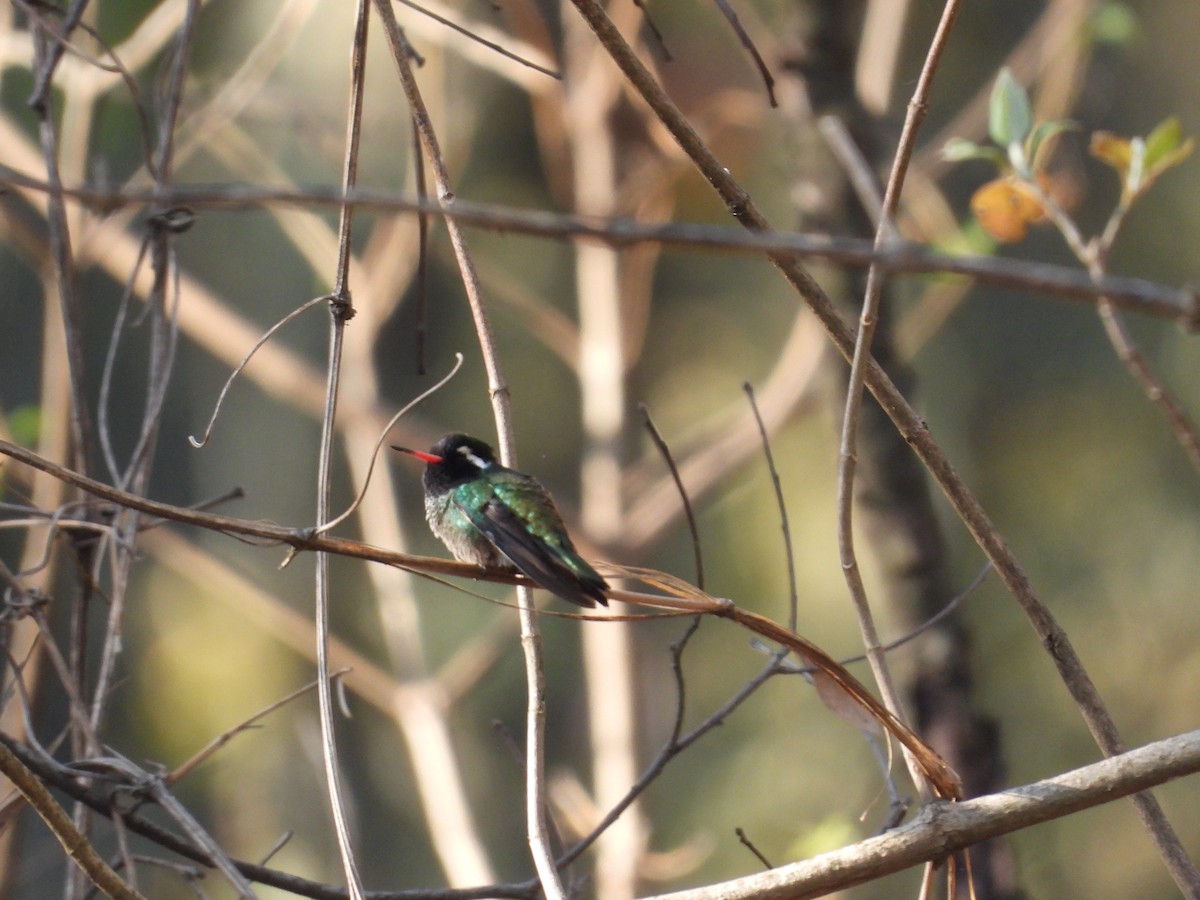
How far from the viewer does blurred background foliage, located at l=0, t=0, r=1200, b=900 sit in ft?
35.8

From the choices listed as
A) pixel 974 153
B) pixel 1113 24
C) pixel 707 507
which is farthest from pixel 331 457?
pixel 707 507

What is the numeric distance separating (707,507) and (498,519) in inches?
289

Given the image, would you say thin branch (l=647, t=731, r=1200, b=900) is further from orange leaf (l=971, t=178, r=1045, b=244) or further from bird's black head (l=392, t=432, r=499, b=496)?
bird's black head (l=392, t=432, r=499, b=496)

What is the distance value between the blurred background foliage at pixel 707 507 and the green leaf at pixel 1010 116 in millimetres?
6879

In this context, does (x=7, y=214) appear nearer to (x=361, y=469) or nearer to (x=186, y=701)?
(x=361, y=469)

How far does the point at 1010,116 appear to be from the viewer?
226 centimetres

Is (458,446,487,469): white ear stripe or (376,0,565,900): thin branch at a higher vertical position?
(458,446,487,469): white ear stripe

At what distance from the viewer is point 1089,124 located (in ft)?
35.2

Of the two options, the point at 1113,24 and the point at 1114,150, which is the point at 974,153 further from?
the point at 1113,24

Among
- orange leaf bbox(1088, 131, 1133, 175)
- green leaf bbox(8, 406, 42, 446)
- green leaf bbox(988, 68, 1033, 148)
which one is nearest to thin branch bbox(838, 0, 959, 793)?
green leaf bbox(988, 68, 1033, 148)

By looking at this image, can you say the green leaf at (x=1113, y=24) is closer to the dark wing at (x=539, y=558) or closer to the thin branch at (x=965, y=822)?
the dark wing at (x=539, y=558)

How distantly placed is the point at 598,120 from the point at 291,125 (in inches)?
63.4

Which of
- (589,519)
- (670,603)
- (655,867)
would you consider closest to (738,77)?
(589,519)

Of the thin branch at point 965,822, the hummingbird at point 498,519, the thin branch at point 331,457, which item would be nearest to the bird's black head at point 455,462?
the hummingbird at point 498,519
